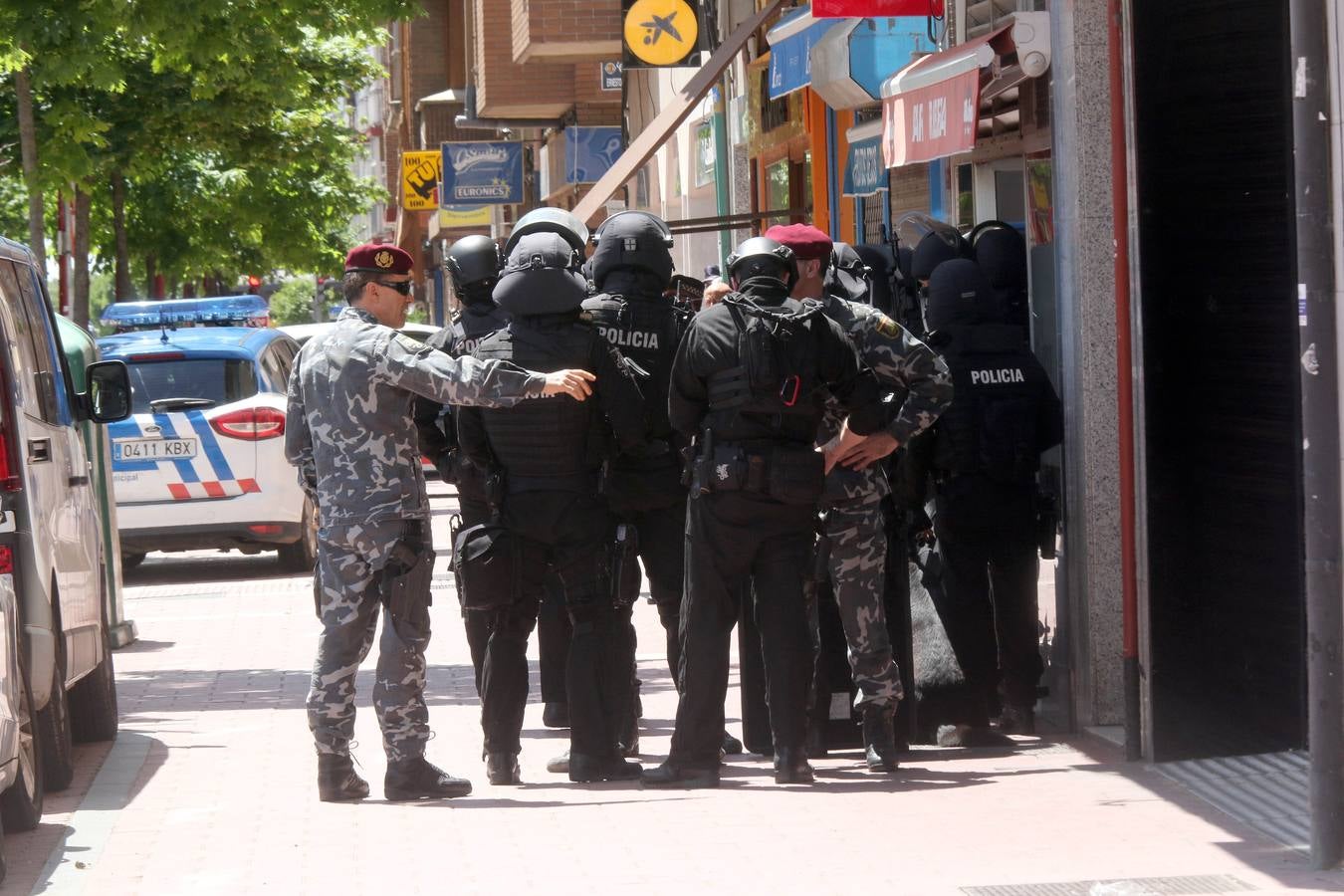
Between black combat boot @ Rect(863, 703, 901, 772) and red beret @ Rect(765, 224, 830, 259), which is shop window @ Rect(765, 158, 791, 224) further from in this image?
black combat boot @ Rect(863, 703, 901, 772)

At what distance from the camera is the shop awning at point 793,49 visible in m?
14.7

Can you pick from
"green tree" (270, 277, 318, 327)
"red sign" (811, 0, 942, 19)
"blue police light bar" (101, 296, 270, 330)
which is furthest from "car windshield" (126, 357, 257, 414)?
"green tree" (270, 277, 318, 327)

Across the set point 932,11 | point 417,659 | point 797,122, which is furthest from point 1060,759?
point 797,122

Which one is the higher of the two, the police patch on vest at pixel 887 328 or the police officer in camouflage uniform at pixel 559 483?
the police patch on vest at pixel 887 328

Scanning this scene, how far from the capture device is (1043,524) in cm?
827

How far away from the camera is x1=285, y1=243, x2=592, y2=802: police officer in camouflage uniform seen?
289 inches

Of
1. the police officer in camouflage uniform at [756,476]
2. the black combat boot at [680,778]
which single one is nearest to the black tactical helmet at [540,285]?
the police officer in camouflage uniform at [756,476]

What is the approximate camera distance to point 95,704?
30.0ft

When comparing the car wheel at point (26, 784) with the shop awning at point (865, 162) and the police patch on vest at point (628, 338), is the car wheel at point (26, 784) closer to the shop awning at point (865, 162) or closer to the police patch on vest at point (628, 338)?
the police patch on vest at point (628, 338)

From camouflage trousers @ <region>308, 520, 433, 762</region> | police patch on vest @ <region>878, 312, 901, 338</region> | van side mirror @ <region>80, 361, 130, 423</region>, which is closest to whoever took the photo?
camouflage trousers @ <region>308, 520, 433, 762</region>

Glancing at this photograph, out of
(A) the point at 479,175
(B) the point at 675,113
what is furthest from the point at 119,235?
(B) the point at 675,113

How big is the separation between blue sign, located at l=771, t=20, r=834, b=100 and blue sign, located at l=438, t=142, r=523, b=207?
16.4m

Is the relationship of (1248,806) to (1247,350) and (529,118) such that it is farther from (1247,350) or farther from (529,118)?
(529,118)

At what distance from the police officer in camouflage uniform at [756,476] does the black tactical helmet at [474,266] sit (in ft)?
5.06
